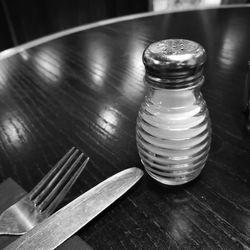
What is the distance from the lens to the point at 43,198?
1.41 ft

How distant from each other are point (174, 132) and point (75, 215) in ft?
0.56

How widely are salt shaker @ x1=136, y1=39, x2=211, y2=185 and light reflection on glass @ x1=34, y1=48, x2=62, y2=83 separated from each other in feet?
1.56

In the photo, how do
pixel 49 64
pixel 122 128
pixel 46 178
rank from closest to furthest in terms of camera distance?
pixel 46 178
pixel 122 128
pixel 49 64

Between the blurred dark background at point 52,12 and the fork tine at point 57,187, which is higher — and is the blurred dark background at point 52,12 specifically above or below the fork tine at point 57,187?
below

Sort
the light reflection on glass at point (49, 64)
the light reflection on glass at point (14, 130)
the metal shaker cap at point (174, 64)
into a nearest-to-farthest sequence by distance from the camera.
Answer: the metal shaker cap at point (174, 64) < the light reflection on glass at point (14, 130) < the light reflection on glass at point (49, 64)

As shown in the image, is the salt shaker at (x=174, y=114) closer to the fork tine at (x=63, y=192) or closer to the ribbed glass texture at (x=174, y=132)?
the ribbed glass texture at (x=174, y=132)

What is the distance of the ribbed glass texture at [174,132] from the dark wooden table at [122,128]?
0.15 ft

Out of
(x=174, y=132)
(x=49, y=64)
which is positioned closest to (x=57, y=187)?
(x=174, y=132)

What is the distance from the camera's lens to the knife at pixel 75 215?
35cm

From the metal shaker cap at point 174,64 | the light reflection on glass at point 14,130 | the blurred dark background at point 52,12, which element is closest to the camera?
the metal shaker cap at point 174,64

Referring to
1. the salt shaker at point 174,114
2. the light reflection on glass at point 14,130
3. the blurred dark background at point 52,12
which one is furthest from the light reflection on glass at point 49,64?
Answer: the blurred dark background at point 52,12

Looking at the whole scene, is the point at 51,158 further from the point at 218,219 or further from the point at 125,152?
the point at 218,219

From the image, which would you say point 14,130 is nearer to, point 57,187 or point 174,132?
point 57,187

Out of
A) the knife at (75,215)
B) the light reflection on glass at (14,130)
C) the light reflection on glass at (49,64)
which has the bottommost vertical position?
the light reflection on glass at (49,64)
